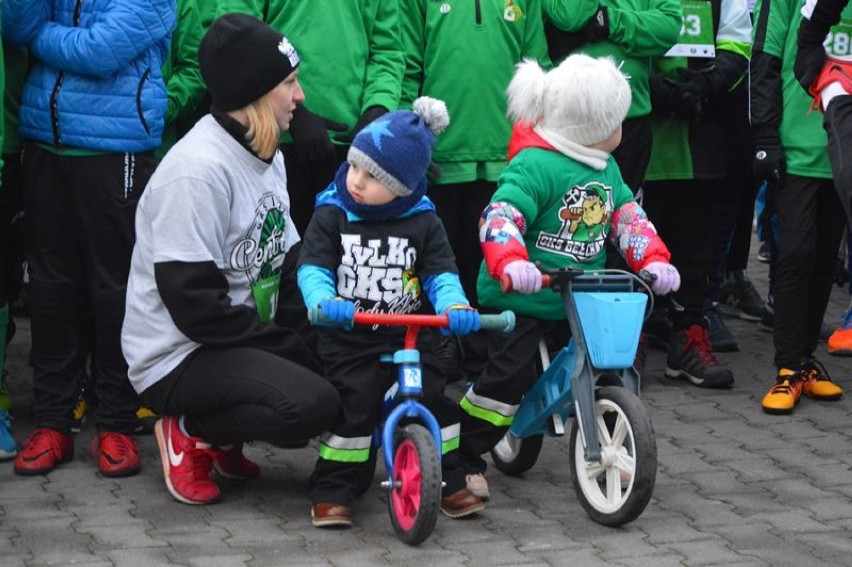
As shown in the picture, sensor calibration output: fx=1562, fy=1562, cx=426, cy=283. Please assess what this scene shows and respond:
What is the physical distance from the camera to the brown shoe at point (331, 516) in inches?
198

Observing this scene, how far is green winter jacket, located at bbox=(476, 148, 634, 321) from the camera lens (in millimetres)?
5441

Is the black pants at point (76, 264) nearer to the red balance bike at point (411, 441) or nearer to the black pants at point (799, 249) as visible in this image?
the red balance bike at point (411, 441)

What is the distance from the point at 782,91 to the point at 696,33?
2.09ft

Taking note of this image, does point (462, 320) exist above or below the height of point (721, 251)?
above

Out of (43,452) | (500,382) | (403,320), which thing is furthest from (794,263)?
(43,452)

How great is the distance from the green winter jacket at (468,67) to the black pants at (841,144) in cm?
134

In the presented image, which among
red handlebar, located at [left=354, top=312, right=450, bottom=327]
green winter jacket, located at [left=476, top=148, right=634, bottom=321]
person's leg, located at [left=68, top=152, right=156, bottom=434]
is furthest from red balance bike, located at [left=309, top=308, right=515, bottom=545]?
person's leg, located at [left=68, top=152, right=156, bottom=434]

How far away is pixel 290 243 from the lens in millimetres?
5582

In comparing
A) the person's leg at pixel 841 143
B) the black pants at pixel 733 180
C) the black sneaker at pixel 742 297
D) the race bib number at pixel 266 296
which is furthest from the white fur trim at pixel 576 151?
the black sneaker at pixel 742 297

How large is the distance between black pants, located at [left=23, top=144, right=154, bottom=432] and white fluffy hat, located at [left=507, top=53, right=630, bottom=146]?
1460 millimetres

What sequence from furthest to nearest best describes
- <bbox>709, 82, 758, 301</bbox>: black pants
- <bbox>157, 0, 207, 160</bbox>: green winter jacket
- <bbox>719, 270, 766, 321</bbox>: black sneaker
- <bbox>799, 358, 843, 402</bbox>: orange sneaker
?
1. <bbox>719, 270, 766, 321</bbox>: black sneaker
2. <bbox>709, 82, 758, 301</bbox>: black pants
3. <bbox>799, 358, 843, 402</bbox>: orange sneaker
4. <bbox>157, 0, 207, 160</bbox>: green winter jacket

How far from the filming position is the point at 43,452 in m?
5.71

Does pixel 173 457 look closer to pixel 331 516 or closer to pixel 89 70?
pixel 331 516

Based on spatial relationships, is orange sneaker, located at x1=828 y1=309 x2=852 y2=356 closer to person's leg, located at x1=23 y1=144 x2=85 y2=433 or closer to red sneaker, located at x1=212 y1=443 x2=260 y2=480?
red sneaker, located at x1=212 y1=443 x2=260 y2=480
